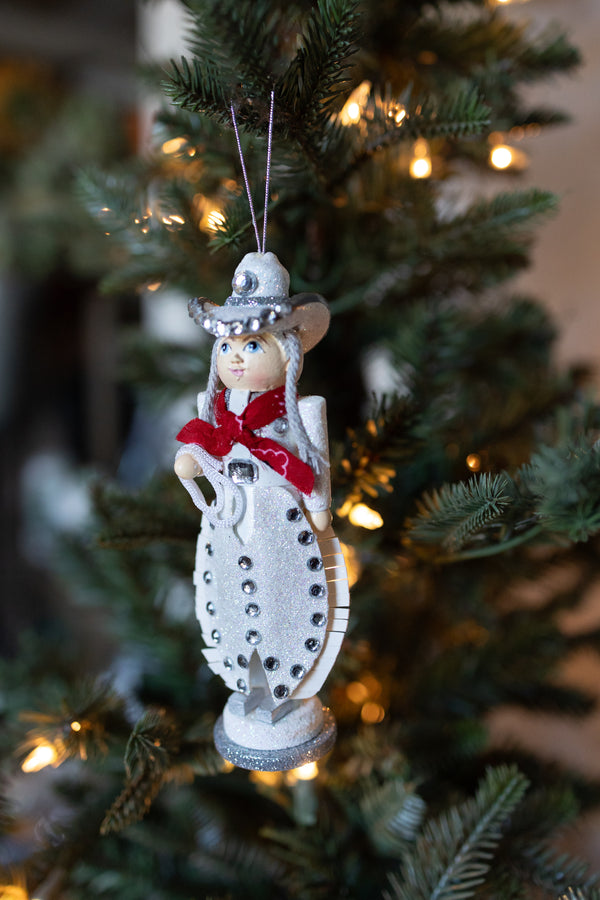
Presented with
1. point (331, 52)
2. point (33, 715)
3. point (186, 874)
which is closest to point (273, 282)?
point (331, 52)

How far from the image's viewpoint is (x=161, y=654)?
2.24 ft

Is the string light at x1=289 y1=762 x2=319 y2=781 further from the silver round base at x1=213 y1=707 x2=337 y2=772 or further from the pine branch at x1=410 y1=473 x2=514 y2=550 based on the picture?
the pine branch at x1=410 y1=473 x2=514 y2=550

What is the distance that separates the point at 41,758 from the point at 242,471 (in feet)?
0.87

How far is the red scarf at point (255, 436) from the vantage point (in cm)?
43

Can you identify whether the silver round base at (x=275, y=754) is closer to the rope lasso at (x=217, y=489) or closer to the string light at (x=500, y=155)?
the rope lasso at (x=217, y=489)

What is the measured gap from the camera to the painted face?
0.43 m

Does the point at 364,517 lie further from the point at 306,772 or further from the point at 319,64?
the point at 319,64

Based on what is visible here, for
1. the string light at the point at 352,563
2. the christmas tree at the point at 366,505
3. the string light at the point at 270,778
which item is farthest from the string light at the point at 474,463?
the string light at the point at 270,778

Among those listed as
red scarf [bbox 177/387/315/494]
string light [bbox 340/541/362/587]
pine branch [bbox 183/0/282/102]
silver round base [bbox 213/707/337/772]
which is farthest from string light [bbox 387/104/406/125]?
silver round base [bbox 213/707/337/772]

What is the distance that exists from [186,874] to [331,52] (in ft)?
2.29

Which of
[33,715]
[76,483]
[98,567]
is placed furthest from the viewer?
[76,483]

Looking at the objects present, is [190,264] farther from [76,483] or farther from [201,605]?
[76,483]

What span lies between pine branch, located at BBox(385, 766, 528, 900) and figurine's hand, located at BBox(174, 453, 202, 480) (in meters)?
0.31

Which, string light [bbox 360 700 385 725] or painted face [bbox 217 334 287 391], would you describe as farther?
string light [bbox 360 700 385 725]
